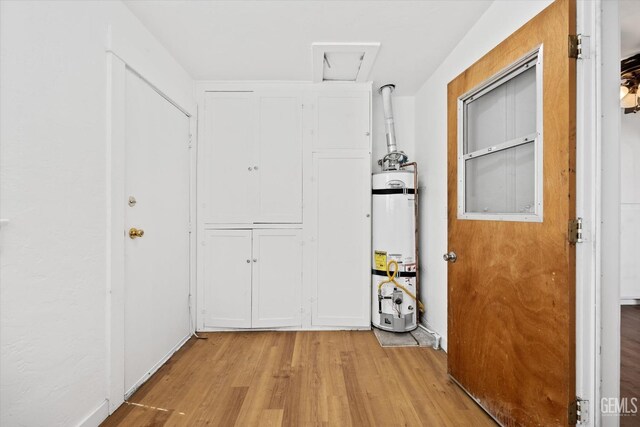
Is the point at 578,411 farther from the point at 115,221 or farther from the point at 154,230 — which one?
the point at 154,230

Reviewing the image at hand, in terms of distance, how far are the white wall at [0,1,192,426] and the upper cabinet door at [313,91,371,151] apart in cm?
169

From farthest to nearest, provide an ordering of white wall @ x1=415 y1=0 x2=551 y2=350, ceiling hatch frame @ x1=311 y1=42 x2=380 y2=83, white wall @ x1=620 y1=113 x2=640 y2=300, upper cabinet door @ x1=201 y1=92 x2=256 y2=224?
white wall @ x1=620 y1=113 x2=640 y2=300 < upper cabinet door @ x1=201 y1=92 x2=256 y2=224 < ceiling hatch frame @ x1=311 y1=42 x2=380 y2=83 < white wall @ x1=415 y1=0 x2=551 y2=350

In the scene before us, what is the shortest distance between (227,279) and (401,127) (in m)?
2.50

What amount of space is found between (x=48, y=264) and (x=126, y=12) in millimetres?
1590

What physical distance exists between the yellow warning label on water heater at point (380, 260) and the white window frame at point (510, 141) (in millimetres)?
1009

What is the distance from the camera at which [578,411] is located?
1.13 meters

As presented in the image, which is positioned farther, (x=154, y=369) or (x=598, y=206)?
(x=154, y=369)

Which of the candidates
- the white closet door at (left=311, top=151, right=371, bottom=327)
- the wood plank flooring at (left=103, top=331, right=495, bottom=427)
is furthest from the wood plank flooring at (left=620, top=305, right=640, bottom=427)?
the white closet door at (left=311, top=151, right=371, bottom=327)

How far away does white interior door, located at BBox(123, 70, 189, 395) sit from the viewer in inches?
71.1

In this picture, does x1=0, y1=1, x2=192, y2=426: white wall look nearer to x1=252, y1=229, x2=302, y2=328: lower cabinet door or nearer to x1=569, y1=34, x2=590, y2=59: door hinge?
x1=252, y1=229, x2=302, y2=328: lower cabinet door

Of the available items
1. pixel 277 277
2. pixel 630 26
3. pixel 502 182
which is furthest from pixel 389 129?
pixel 277 277

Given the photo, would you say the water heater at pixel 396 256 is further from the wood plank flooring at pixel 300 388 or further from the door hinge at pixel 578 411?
the door hinge at pixel 578 411

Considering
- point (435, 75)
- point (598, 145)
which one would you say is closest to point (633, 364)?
point (598, 145)

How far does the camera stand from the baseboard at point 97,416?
1.43 m
